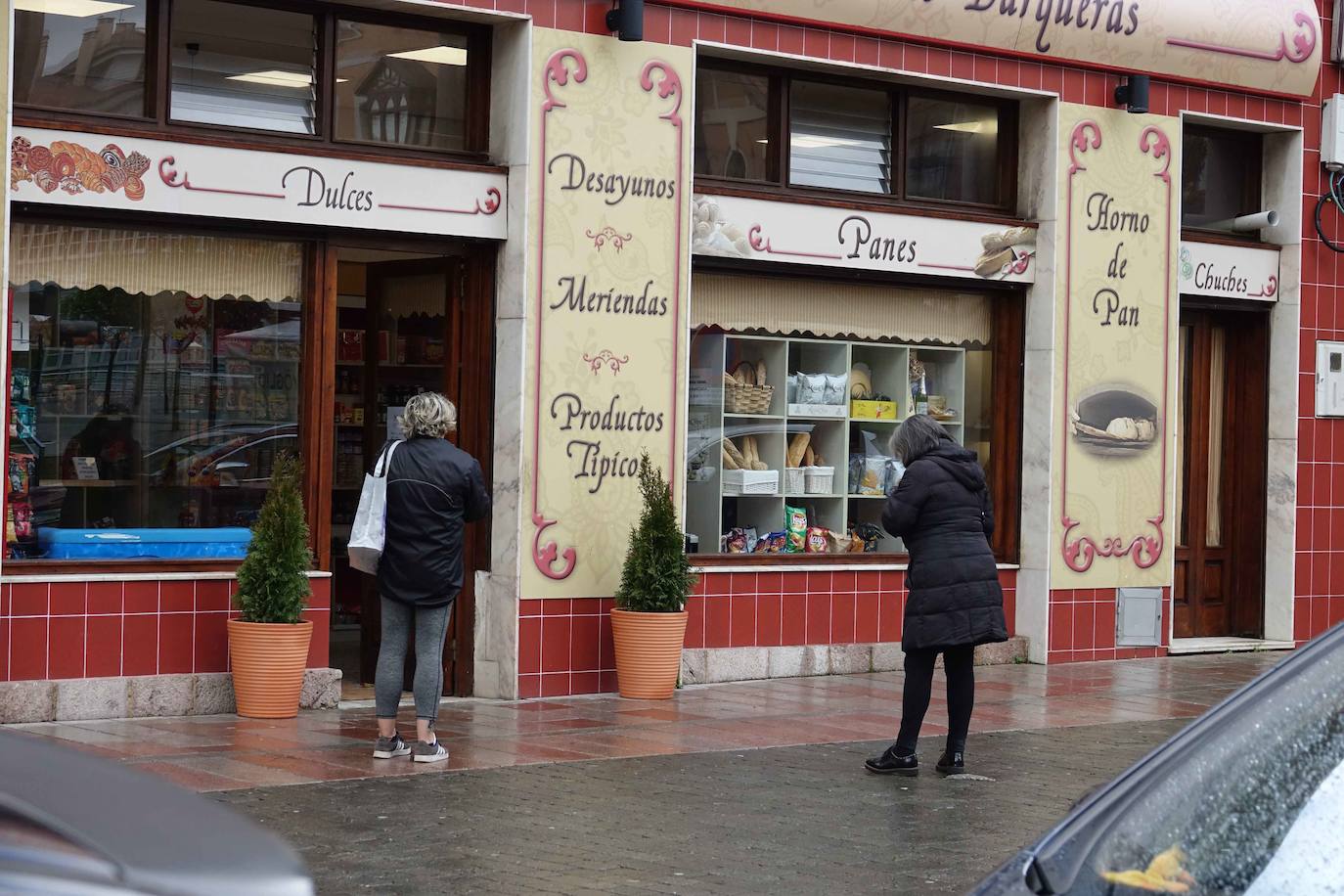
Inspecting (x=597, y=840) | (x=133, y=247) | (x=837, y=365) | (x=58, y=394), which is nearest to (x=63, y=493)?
(x=58, y=394)

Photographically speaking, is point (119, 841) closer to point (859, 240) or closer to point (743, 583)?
point (743, 583)

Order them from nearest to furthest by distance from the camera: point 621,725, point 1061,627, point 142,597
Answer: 1. point 142,597
2. point 621,725
3. point 1061,627

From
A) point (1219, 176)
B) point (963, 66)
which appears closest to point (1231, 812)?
point (963, 66)

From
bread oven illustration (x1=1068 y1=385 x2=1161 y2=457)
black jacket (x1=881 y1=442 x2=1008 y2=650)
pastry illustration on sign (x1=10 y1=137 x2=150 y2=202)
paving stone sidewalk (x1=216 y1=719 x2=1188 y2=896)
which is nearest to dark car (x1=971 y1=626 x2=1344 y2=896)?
paving stone sidewalk (x1=216 y1=719 x2=1188 y2=896)

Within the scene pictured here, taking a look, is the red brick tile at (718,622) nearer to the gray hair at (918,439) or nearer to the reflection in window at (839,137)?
the reflection in window at (839,137)

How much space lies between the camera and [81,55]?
10008mm

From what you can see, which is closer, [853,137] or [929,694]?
[929,694]

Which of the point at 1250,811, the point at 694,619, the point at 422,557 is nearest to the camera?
the point at 1250,811

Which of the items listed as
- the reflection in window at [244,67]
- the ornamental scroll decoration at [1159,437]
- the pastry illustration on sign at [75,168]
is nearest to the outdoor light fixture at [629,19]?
the reflection in window at [244,67]

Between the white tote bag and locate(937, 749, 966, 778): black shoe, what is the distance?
296cm

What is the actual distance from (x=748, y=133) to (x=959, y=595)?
4.64 m

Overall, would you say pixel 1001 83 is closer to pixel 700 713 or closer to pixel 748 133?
pixel 748 133

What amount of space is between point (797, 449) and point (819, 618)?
1207 mm

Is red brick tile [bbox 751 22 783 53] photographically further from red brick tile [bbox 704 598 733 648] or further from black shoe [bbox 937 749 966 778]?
black shoe [bbox 937 749 966 778]
